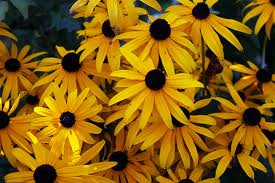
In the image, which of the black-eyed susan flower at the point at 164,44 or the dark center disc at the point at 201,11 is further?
the dark center disc at the point at 201,11

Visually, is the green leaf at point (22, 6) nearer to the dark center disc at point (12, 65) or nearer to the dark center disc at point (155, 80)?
the dark center disc at point (12, 65)

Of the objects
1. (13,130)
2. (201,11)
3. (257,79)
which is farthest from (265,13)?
(13,130)

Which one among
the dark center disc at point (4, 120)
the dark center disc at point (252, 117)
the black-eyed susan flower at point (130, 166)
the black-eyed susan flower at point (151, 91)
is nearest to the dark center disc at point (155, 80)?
the black-eyed susan flower at point (151, 91)

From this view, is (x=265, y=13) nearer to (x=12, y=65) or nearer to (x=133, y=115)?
(x=133, y=115)

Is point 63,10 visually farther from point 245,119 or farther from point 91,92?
point 245,119

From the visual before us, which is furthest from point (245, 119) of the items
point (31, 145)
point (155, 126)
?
point (31, 145)

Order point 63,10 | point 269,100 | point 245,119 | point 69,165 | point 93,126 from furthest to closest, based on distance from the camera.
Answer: point 63,10
point 269,100
point 245,119
point 93,126
point 69,165
